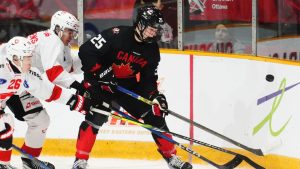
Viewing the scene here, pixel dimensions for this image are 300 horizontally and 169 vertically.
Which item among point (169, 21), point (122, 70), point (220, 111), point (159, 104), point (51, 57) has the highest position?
point (169, 21)

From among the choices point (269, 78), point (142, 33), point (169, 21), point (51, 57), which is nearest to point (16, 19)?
point (169, 21)

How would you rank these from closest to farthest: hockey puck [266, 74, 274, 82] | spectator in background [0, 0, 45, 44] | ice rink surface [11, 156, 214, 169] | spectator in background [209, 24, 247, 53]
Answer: hockey puck [266, 74, 274, 82]
ice rink surface [11, 156, 214, 169]
spectator in background [209, 24, 247, 53]
spectator in background [0, 0, 45, 44]

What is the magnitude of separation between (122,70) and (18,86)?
76 cm

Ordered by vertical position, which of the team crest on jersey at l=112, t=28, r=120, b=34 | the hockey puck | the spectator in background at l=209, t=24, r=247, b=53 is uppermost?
the team crest on jersey at l=112, t=28, r=120, b=34

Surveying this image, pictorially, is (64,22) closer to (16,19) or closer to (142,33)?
(142,33)

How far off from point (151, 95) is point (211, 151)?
0.85 meters

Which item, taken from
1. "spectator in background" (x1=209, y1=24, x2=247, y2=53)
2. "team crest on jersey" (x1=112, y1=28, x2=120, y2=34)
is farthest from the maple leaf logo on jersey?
"spectator in background" (x1=209, y1=24, x2=247, y2=53)

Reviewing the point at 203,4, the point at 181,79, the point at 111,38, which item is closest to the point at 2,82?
the point at 111,38

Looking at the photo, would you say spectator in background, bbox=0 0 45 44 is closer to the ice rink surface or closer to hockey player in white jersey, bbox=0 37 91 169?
the ice rink surface

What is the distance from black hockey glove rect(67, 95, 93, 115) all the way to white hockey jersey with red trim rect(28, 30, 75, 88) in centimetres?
22

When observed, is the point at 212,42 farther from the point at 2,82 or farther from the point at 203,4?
the point at 2,82

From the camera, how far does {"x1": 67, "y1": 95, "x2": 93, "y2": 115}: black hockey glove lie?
5379mm

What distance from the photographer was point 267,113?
596 centimetres

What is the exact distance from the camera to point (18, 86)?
17.1ft
